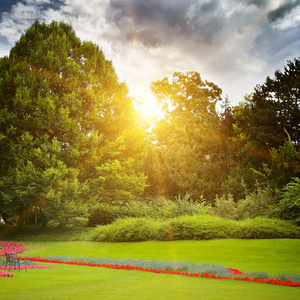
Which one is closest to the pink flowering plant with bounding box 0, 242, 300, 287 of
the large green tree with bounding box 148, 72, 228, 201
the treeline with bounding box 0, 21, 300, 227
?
the treeline with bounding box 0, 21, 300, 227

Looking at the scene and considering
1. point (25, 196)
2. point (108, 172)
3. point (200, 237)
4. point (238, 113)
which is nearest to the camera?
point (200, 237)

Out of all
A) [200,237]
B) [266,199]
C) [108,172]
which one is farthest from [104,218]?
[266,199]

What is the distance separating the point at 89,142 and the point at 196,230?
33.5ft

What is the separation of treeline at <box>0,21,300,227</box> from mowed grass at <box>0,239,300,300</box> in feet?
17.8

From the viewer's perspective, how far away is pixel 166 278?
7.41m

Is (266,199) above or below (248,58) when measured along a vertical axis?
below

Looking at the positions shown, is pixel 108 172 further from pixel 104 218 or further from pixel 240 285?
pixel 240 285

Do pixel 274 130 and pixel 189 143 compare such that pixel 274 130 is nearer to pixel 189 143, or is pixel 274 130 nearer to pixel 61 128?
pixel 189 143

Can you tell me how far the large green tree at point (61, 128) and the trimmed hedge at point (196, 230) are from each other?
4747 mm

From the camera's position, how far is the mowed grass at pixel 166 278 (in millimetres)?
5129

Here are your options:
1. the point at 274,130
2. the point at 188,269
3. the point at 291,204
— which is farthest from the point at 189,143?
the point at 188,269

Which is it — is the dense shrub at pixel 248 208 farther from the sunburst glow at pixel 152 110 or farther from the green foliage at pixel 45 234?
the sunburst glow at pixel 152 110

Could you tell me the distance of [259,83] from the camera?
83.6 ft

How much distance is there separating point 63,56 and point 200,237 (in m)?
15.8
